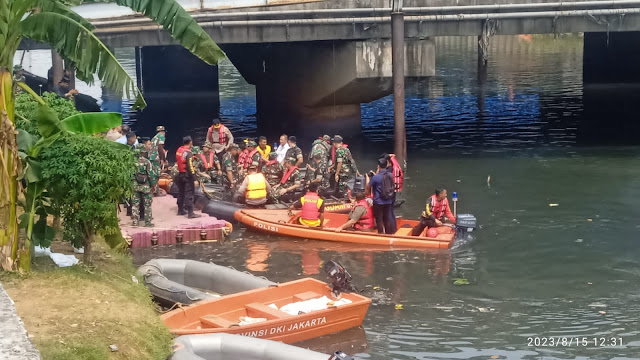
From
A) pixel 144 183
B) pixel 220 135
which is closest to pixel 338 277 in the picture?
pixel 144 183

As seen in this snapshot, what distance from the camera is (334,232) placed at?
19.9m

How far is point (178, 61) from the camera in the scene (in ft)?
177

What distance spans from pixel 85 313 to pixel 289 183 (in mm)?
12050

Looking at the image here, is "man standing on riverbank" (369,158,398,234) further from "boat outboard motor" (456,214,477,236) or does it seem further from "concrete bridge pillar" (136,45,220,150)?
"concrete bridge pillar" (136,45,220,150)

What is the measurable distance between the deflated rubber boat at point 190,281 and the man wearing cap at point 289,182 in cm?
667

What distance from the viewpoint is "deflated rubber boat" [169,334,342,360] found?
12086 mm

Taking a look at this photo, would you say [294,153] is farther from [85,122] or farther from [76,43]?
[85,122]

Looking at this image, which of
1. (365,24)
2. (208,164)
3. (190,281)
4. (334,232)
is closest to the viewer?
(190,281)

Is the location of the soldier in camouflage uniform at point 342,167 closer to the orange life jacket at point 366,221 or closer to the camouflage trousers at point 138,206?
the orange life jacket at point 366,221

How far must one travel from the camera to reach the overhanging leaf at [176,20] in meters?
12.6

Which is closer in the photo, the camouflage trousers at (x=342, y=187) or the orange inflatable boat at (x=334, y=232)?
the orange inflatable boat at (x=334, y=232)

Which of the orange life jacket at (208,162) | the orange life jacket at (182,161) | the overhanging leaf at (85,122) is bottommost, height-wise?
the orange life jacket at (208,162)

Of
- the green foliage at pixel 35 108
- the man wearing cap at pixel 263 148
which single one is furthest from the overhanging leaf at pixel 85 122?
the man wearing cap at pixel 263 148

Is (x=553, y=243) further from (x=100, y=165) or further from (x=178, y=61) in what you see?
(x=178, y=61)
